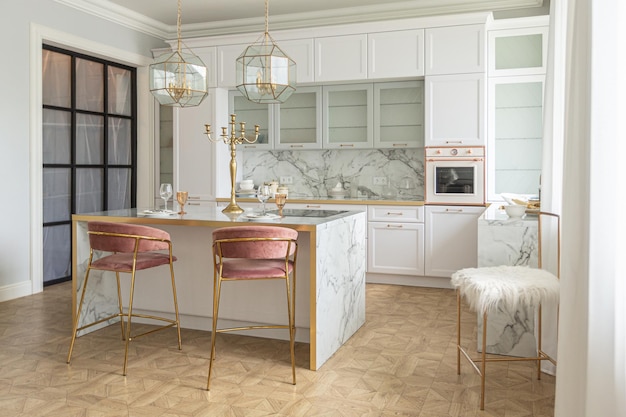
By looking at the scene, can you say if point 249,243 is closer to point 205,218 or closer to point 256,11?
point 205,218

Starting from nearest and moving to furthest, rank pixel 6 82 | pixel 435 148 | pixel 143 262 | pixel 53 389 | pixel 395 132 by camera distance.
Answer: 1. pixel 53 389
2. pixel 143 262
3. pixel 6 82
4. pixel 435 148
5. pixel 395 132

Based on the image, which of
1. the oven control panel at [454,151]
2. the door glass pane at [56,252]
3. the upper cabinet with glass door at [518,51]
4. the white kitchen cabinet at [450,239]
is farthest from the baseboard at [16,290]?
the upper cabinet with glass door at [518,51]

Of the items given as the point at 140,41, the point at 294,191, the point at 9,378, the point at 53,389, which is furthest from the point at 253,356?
the point at 140,41

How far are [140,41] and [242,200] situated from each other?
7.66 ft

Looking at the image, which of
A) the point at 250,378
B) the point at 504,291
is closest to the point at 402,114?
the point at 504,291

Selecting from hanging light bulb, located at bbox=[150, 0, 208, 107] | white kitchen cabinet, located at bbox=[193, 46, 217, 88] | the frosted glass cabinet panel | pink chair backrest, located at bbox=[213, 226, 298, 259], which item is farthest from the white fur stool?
white kitchen cabinet, located at bbox=[193, 46, 217, 88]

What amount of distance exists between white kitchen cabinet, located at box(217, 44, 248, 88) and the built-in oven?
241 centimetres

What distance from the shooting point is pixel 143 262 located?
324 centimetres

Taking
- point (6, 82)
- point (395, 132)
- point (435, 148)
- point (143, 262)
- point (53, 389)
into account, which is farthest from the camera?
A: point (395, 132)

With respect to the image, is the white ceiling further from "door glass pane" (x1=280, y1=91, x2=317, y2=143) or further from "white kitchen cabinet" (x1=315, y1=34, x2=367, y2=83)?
"door glass pane" (x1=280, y1=91, x2=317, y2=143)

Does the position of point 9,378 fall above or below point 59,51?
below

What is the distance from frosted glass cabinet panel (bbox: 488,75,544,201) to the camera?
5.53 metres

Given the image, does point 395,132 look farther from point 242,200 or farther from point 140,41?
point 140,41

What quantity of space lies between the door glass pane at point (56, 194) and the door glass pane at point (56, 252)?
4.7 inches
